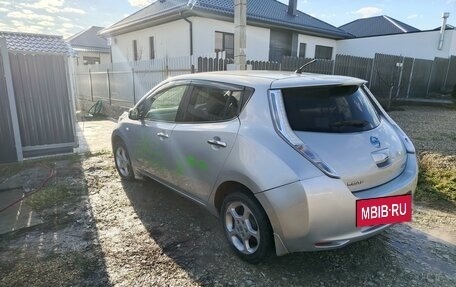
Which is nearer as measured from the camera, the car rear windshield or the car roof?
the car rear windshield

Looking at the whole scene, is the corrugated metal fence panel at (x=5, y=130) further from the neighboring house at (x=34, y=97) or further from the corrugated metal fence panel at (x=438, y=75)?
the corrugated metal fence panel at (x=438, y=75)

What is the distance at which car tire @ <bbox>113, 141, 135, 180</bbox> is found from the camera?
4617 millimetres

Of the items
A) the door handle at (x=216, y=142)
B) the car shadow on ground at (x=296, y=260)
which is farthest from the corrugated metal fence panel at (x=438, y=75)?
the door handle at (x=216, y=142)

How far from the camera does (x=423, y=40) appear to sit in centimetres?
1811

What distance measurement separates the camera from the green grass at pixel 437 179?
4.12m

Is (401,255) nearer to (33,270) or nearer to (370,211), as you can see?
(370,211)

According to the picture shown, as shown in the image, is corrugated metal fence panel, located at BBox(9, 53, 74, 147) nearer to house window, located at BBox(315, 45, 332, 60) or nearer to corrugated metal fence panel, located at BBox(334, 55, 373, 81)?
corrugated metal fence panel, located at BBox(334, 55, 373, 81)

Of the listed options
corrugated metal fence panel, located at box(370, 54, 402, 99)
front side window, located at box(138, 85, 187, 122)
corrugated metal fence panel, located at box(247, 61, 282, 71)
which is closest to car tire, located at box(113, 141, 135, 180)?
front side window, located at box(138, 85, 187, 122)

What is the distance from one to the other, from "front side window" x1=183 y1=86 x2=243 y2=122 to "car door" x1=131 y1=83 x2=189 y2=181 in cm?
25

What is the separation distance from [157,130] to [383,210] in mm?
2485

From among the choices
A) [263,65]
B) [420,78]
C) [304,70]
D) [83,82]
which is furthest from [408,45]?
[83,82]

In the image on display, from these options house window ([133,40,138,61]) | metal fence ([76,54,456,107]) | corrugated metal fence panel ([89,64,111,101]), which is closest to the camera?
metal fence ([76,54,456,107])

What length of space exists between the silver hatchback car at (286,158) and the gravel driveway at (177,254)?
323mm

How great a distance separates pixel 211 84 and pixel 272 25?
13354 mm
